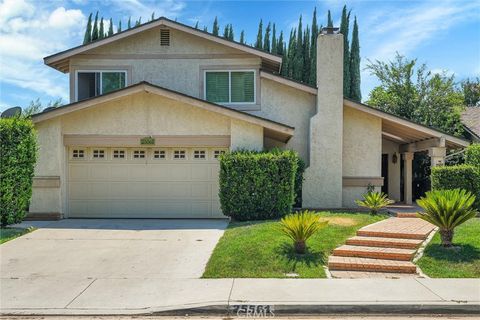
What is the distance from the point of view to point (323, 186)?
16.1 m

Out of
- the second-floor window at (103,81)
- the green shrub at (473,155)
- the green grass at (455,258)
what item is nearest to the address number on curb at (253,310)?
Answer: the green grass at (455,258)

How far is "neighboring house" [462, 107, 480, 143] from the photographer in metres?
21.1

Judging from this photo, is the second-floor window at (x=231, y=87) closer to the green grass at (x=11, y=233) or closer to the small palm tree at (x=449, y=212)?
the green grass at (x=11, y=233)

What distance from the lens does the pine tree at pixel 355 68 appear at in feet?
93.3

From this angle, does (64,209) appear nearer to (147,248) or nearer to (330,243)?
(147,248)

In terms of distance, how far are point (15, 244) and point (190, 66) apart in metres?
9.19

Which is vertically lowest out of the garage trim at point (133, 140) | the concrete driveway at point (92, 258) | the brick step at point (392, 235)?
the concrete driveway at point (92, 258)

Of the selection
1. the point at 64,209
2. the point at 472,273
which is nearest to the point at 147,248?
the point at 64,209

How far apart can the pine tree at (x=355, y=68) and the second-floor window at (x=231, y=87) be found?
519 inches

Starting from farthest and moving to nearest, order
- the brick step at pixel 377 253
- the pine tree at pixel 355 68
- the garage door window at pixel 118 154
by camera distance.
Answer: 1. the pine tree at pixel 355 68
2. the garage door window at pixel 118 154
3. the brick step at pixel 377 253

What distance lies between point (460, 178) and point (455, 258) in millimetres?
5793

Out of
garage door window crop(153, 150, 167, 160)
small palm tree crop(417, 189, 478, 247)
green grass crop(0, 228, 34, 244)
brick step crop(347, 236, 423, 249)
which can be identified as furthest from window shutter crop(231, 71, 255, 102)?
small palm tree crop(417, 189, 478, 247)

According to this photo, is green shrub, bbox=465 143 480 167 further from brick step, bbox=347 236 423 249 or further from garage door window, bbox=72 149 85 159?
garage door window, bbox=72 149 85 159

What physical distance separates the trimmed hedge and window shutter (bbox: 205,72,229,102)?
4.42 meters
